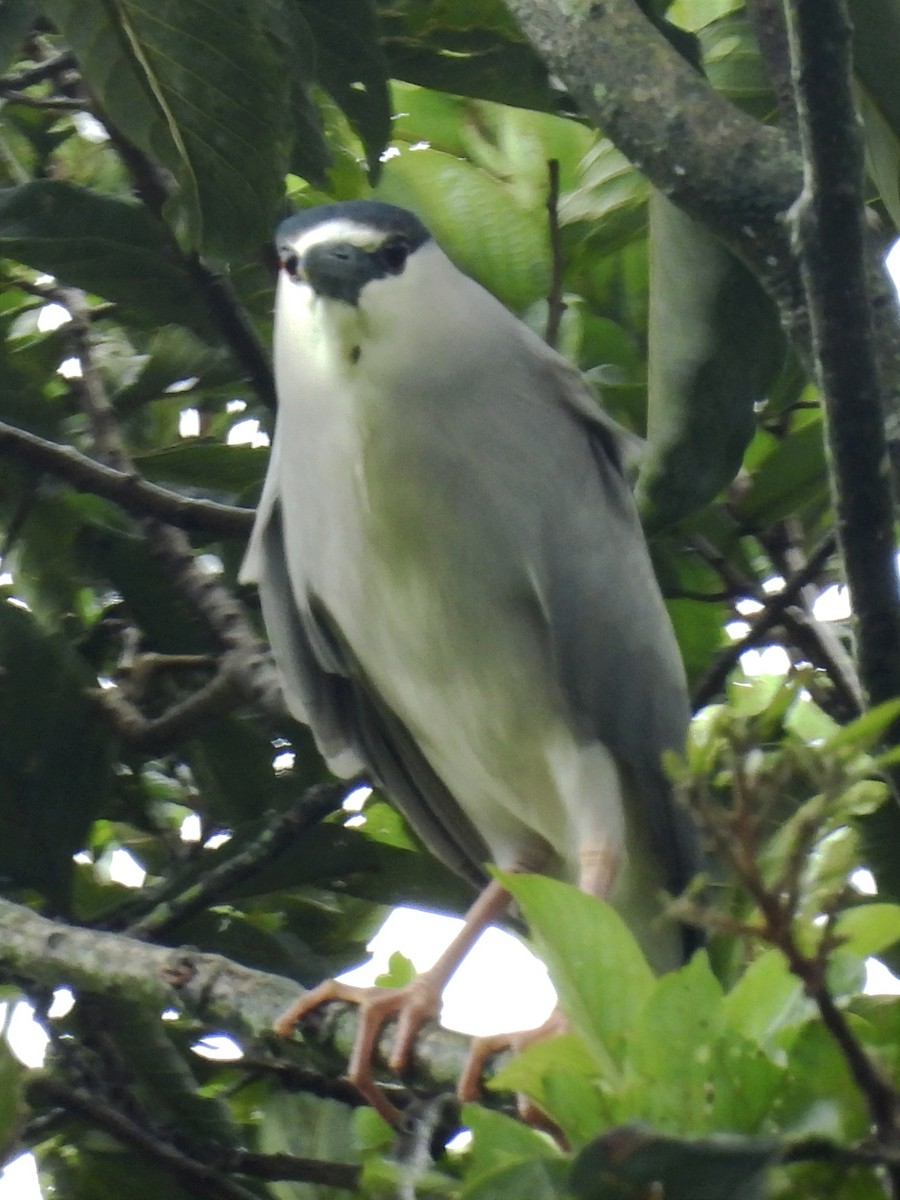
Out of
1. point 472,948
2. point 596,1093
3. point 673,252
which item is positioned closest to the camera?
point 596,1093

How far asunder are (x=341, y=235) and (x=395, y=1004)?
0.96 m

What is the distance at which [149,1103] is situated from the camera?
179 cm

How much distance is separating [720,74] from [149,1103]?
4.73 feet

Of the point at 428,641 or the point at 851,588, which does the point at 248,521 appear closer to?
the point at 428,641

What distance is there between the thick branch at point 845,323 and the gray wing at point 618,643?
0.80 meters

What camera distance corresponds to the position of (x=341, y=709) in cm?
227

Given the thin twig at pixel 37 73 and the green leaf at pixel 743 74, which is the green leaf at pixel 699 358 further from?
the thin twig at pixel 37 73

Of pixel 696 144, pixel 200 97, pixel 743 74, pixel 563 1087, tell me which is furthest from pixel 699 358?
pixel 563 1087

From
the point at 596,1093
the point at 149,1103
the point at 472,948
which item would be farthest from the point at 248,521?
the point at 596,1093

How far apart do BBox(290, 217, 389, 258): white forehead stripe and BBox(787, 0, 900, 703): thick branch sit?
0.89 meters

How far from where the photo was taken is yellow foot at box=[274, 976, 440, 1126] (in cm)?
163

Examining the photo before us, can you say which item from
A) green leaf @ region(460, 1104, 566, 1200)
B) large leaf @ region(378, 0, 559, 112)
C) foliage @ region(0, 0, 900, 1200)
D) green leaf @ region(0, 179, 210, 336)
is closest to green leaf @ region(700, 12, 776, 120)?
foliage @ region(0, 0, 900, 1200)

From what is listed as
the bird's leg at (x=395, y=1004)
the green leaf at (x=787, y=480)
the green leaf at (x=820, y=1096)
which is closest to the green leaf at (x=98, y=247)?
the green leaf at (x=787, y=480)

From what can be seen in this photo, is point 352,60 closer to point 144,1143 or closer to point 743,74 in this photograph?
point 743,74
